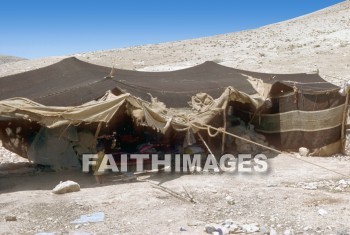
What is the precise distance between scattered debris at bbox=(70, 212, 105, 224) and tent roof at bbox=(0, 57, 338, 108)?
2825 millimetres

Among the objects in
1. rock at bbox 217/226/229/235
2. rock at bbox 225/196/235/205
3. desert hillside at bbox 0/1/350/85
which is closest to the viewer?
rock at bbox 217/226/229/235

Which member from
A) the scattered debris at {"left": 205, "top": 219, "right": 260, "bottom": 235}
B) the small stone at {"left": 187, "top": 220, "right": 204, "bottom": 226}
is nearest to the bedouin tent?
the small stone at {"left": 187, "top": 220, "right": 204, "bottom": 226}

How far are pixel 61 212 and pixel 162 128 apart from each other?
2.73 metres

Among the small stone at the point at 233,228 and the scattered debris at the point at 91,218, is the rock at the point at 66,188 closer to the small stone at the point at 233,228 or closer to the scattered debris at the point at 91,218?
the scattered debris at the point at 91,218

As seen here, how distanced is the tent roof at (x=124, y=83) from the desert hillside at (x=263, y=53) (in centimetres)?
788

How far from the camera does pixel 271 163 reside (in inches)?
402

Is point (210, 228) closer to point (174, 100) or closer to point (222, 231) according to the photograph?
point (222, 231)

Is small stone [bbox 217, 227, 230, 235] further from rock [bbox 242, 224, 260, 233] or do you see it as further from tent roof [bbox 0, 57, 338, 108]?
tent roof [bbox 0, 57, 338, 108]

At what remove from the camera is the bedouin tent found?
28.3 ft

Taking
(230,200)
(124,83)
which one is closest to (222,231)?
(230,200)

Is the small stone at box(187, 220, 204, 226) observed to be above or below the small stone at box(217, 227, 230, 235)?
below

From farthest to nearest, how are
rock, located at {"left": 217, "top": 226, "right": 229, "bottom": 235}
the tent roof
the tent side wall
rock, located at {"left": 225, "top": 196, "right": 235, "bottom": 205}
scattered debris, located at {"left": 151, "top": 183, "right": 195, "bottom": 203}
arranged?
the tent side wall → the tent roof → scattered debris, located at {"left": 151, "top": 183, "right": 195, "bottom": 203} → rock, located at {"left": 225, "top": 196, "right": 235, "bottom": 205} → rock, located at {"left": 217, "top": 226, "right": 229, "bottom": 235}

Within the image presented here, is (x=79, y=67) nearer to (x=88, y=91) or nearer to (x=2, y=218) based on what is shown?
(x=88, y=91)

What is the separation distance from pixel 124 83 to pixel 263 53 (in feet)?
65.2
